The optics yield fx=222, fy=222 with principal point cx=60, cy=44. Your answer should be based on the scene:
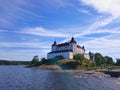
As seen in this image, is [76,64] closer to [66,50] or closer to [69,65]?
[69,65]

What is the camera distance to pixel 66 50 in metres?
178

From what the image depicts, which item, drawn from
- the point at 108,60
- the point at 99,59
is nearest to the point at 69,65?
the point at 99,59

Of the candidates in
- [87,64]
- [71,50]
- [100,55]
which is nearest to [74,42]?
[71,50]

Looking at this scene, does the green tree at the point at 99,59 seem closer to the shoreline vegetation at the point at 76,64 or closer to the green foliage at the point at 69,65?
the shoreline vegetation at the point at 76,64

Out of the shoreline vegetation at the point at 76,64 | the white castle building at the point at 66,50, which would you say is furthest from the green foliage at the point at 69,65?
the white castle building at the point at 66,50

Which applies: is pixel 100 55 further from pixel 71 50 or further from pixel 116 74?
pixel 116 74

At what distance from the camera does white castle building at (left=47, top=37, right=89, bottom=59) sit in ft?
567

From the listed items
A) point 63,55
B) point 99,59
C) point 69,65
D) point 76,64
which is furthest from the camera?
point 63,55

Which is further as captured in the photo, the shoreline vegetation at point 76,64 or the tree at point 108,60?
the tree at point 108,60

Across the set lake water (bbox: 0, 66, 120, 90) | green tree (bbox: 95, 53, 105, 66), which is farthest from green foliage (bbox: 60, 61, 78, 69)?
lake water (bbox: 0, 66, 120, 90)

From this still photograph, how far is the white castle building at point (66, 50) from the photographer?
17275 centimetres

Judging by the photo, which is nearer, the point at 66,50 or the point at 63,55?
the point at 63,55

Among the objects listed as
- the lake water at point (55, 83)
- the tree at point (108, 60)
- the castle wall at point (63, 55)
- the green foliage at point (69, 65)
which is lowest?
the lake water at point (55, 83)

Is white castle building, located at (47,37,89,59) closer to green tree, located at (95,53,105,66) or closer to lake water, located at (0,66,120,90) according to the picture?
green tree, located at (95,53,105,66)
